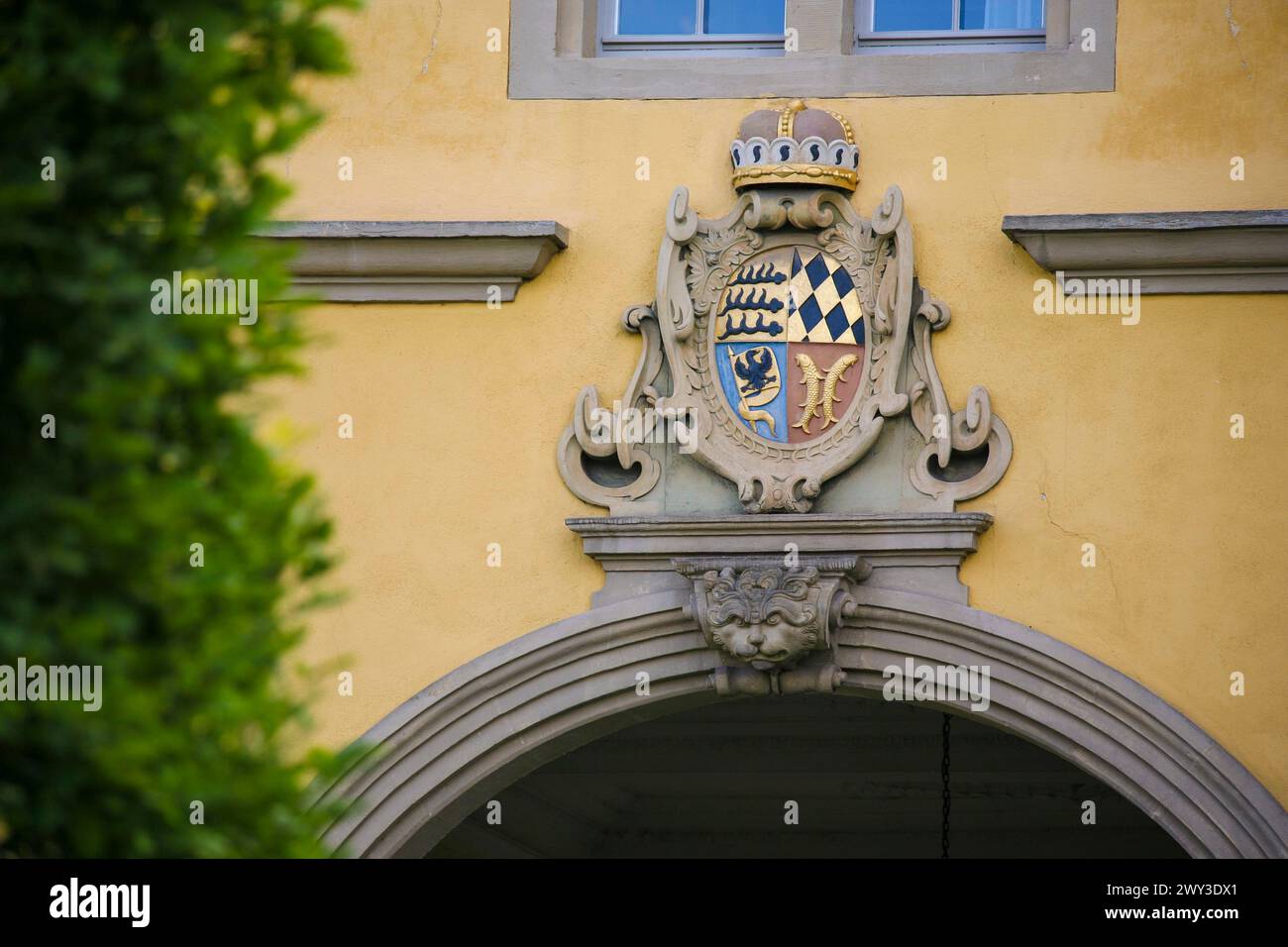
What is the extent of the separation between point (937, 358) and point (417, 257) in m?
1.76

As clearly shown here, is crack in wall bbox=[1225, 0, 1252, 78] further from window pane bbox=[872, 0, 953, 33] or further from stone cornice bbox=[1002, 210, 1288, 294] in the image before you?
window pane bbox=[872, 0, 953, 33]

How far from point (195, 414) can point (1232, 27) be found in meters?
4.86

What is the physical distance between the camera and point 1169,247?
24.9 feet

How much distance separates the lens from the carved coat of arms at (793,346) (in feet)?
25.3

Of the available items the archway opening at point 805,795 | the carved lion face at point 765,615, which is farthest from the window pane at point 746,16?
the archway opening at point 805,795

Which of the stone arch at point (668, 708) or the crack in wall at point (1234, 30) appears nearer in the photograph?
the stone arch at point (668, 708)

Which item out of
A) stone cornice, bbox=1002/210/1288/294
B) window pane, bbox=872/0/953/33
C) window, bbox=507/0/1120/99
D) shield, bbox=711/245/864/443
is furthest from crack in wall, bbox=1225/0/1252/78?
shield, bbox=711/245/864/443

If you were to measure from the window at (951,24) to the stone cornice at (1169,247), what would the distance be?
2.53 ft

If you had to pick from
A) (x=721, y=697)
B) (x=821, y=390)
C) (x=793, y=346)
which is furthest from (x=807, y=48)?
(x=721, y=697)

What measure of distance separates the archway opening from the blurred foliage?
21.7ft

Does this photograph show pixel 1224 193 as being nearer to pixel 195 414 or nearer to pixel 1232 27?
pixel 1232 27

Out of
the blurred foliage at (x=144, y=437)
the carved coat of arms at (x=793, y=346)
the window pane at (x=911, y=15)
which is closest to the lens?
the blurred foliage at (x=144, y=437)

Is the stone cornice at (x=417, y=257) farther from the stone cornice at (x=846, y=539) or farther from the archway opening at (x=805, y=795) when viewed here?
the archway opening at (x=805, y=795)
